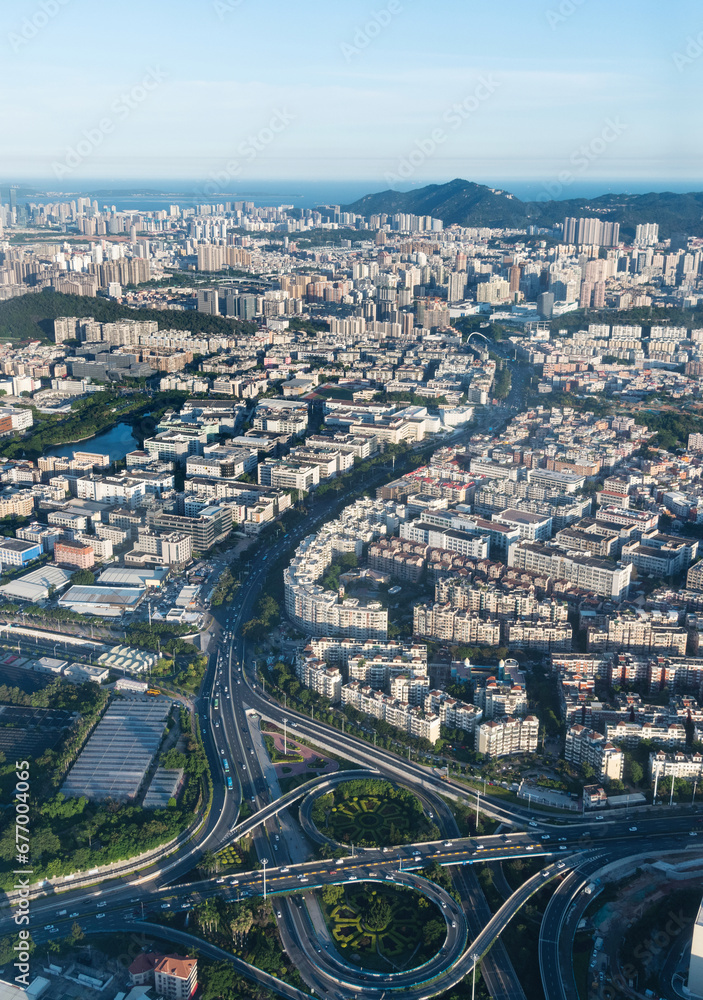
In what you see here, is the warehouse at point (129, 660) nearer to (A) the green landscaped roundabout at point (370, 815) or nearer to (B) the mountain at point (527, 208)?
(A) the green landscaped roundabout at point (370, 815)

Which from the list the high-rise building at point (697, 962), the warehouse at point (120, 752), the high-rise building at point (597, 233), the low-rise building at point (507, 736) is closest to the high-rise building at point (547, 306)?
the high-rise building at point (597, 233)

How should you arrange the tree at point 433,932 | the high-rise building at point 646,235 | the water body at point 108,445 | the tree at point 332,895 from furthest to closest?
1. the high-rise building at point 646,235
2. the water body at point 108,445
3. the tree at point 332,895
4. the tree at point 433,932

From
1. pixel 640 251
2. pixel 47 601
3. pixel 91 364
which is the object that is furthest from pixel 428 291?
pixel 47 601

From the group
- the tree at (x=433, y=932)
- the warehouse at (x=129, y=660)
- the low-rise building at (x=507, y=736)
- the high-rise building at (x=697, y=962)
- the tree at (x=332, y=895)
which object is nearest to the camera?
the high-rise building at (x=697, y=962)

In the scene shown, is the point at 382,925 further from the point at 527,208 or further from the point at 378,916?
the point at 527,208

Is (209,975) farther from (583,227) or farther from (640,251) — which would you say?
(583,227)

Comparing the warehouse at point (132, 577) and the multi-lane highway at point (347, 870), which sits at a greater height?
the warehouse at point (132, 577)

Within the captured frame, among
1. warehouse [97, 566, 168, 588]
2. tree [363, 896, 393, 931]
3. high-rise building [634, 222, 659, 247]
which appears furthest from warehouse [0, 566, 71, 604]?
high-rise building [634, 222, 659, 247]

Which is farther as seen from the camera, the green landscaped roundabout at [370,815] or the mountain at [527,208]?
the mountain at [527,208]
